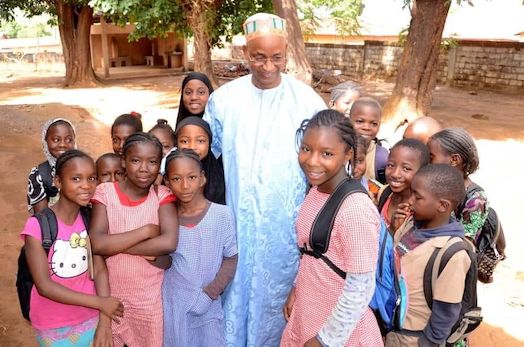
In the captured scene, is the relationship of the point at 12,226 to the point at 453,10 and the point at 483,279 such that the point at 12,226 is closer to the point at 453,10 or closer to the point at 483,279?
the point at 483,279

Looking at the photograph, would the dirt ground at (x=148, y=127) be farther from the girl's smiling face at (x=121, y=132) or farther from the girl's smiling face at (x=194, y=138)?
the girl's smiling face at (x=194, y=138)

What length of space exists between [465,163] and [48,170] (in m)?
2.09

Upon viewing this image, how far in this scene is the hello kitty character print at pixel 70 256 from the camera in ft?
6.18

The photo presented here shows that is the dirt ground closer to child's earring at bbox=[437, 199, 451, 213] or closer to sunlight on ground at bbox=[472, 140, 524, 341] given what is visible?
sunlight on ground at bbox=[472, 140, 524, 341]

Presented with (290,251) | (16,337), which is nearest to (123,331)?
(290,251)

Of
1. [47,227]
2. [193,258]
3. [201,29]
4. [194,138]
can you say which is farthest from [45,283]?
[201,29]

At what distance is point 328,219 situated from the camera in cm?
157

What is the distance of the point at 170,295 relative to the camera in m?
2.03

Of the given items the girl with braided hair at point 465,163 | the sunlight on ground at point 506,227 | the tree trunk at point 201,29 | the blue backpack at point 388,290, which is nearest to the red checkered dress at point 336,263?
the blue backpack at point 388,290

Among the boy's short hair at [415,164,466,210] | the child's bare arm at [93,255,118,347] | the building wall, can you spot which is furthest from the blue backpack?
the building wall

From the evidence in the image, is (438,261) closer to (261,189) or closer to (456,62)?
(261,189)

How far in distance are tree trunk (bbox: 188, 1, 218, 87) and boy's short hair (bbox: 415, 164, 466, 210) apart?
9.04 meters

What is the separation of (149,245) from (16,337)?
179 centimetres

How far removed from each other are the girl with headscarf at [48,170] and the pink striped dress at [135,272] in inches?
19.8
